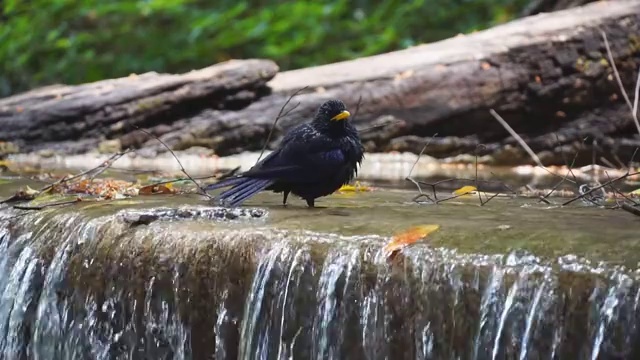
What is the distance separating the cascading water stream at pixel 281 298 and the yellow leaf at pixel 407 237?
0.03 m

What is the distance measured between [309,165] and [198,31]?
364 inches

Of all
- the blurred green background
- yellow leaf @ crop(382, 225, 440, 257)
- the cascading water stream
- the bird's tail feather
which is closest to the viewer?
the cascading water stream

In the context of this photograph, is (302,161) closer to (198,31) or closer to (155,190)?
(155,190)

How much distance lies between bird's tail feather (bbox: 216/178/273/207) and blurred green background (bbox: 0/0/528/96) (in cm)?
819

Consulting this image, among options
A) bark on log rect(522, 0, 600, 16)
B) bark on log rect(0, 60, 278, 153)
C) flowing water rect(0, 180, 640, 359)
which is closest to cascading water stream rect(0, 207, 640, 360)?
flowing water rect(0, 180, 640, 359)

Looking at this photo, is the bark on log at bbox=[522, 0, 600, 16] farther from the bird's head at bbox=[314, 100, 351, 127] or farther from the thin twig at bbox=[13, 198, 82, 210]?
the thin twig at bbox=[13, 198, 82, 210]

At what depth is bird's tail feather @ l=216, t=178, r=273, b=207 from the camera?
3760 millimetres

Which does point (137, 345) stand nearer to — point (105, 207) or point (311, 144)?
point (105, 207)

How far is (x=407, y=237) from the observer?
2.93 metres

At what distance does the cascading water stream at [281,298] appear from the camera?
8.21 ft

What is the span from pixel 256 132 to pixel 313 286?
4.76 metres

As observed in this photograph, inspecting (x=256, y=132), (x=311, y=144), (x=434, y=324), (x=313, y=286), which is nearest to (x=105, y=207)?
(x=311, y=144)

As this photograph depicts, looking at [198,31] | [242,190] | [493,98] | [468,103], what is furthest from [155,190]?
[198,31]

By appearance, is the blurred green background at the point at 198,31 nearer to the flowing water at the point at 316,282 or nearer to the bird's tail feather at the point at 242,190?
the bird's tail feather at the point at 242,190
